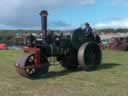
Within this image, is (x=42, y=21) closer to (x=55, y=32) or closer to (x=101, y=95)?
(x=55, y=32)

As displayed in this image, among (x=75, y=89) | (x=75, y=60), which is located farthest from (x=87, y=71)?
(x=75, y=89)

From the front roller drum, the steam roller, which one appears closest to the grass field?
the front roller drum

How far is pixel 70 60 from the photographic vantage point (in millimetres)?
13438

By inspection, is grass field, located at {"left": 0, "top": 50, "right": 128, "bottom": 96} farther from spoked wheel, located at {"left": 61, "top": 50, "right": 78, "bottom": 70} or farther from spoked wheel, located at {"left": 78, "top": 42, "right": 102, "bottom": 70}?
spoked wheel, located at {"left": 78, "top": 42, "right": 102, "bottom": 70}

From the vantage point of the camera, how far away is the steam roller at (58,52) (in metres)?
12.0

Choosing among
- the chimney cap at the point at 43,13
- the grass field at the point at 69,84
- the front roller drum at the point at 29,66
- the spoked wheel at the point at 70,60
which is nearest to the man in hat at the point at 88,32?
the spoked wheel at the point at 70,60

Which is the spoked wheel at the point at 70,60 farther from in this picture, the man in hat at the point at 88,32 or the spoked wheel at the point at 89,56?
the man in hat at the point at 88,32

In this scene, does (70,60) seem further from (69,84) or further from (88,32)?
(69,84)

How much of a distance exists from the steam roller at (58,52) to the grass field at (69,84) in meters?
0.36

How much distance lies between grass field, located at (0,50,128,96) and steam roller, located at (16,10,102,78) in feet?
1.18

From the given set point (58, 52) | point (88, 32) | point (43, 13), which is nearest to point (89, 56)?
point (88, 32)

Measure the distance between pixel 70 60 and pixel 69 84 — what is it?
10.3ft

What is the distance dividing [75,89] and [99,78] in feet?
6.60

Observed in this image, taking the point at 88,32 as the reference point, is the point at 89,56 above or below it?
below
